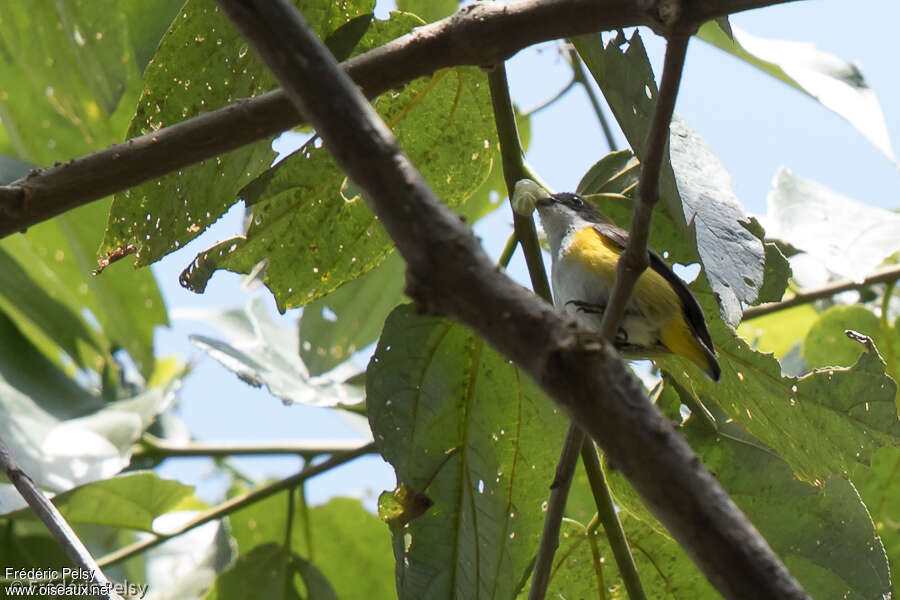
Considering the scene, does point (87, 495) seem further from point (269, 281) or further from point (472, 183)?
point (472, 183)

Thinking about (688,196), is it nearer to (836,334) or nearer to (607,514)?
(607,514)

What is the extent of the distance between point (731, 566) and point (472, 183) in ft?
4.55

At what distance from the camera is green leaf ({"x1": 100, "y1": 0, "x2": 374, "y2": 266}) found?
1587 mm

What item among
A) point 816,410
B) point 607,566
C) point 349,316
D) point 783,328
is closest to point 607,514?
point 607,566

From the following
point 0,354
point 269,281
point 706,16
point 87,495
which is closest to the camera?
point 706,16

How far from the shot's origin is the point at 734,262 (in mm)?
1369

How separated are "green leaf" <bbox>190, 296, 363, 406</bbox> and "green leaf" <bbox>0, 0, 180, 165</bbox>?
0.56 meters

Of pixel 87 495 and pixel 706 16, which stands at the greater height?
pixel 87 495

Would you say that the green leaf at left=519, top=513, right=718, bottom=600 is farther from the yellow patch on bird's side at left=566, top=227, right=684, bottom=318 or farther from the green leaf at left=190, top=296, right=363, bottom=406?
the green leaf at left=190, top=296, right=363, bottom=406

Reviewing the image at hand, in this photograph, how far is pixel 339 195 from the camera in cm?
183

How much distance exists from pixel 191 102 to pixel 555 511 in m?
0.91

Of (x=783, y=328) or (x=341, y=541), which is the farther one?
(x=783, y=328)

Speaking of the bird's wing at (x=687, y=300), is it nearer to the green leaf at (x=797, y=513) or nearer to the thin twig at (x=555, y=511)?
the green leaf at (x=797, y=513)

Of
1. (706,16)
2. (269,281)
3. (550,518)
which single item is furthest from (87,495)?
(706,16)
